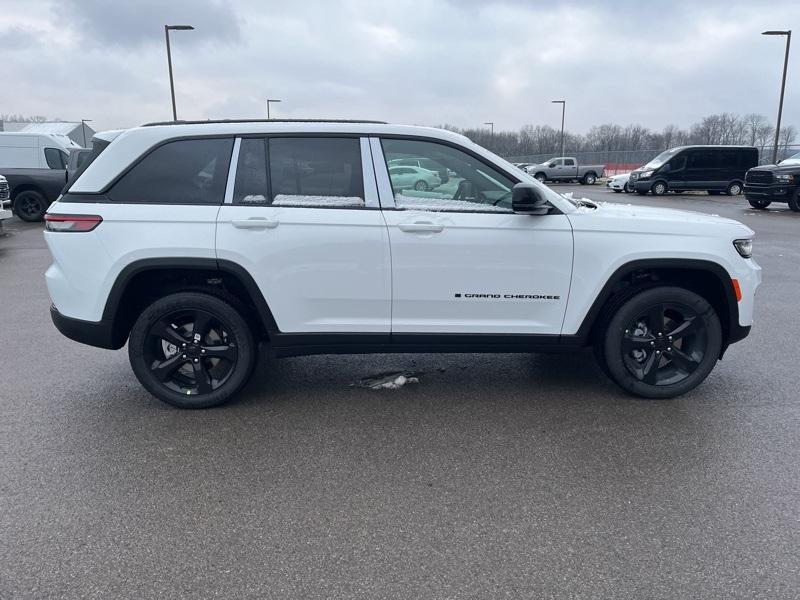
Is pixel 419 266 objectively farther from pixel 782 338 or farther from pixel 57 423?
pixel 782 338

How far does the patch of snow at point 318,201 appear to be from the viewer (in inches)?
156

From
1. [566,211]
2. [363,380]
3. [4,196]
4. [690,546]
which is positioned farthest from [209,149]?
[4,196]

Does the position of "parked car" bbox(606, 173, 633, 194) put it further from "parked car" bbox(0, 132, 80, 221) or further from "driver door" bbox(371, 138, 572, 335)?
"driver door" bbox(371, 138, 572, 335)

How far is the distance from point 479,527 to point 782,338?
4390mm

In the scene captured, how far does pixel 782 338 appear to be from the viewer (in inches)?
228

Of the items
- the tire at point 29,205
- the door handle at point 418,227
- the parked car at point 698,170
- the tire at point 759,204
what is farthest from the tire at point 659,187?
the door handle at point 418,227

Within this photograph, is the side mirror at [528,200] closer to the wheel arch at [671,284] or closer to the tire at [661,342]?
the wheel arch at [671,284]

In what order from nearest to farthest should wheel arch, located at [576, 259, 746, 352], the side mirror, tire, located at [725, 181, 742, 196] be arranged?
1. the side mirror
2. wheel arch, located at [576, 259, 746, 352]
3. tire, located at [725, 181, 742, 196]

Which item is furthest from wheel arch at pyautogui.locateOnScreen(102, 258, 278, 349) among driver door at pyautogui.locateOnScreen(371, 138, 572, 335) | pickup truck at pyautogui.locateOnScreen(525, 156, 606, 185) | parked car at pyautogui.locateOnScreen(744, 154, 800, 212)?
pickup truck at pyautogui.locateOnScreen(525, 156, 606, 185)

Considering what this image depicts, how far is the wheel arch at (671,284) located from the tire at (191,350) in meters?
2.29

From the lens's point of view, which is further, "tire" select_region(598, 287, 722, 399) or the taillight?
"tire" select_region(598, 287, 722, 399)

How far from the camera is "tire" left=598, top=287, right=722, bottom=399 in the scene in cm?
417

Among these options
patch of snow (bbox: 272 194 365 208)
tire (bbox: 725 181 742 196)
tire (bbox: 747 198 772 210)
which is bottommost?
tire (bbox: 747 198 772 210)

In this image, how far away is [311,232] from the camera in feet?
12.8
